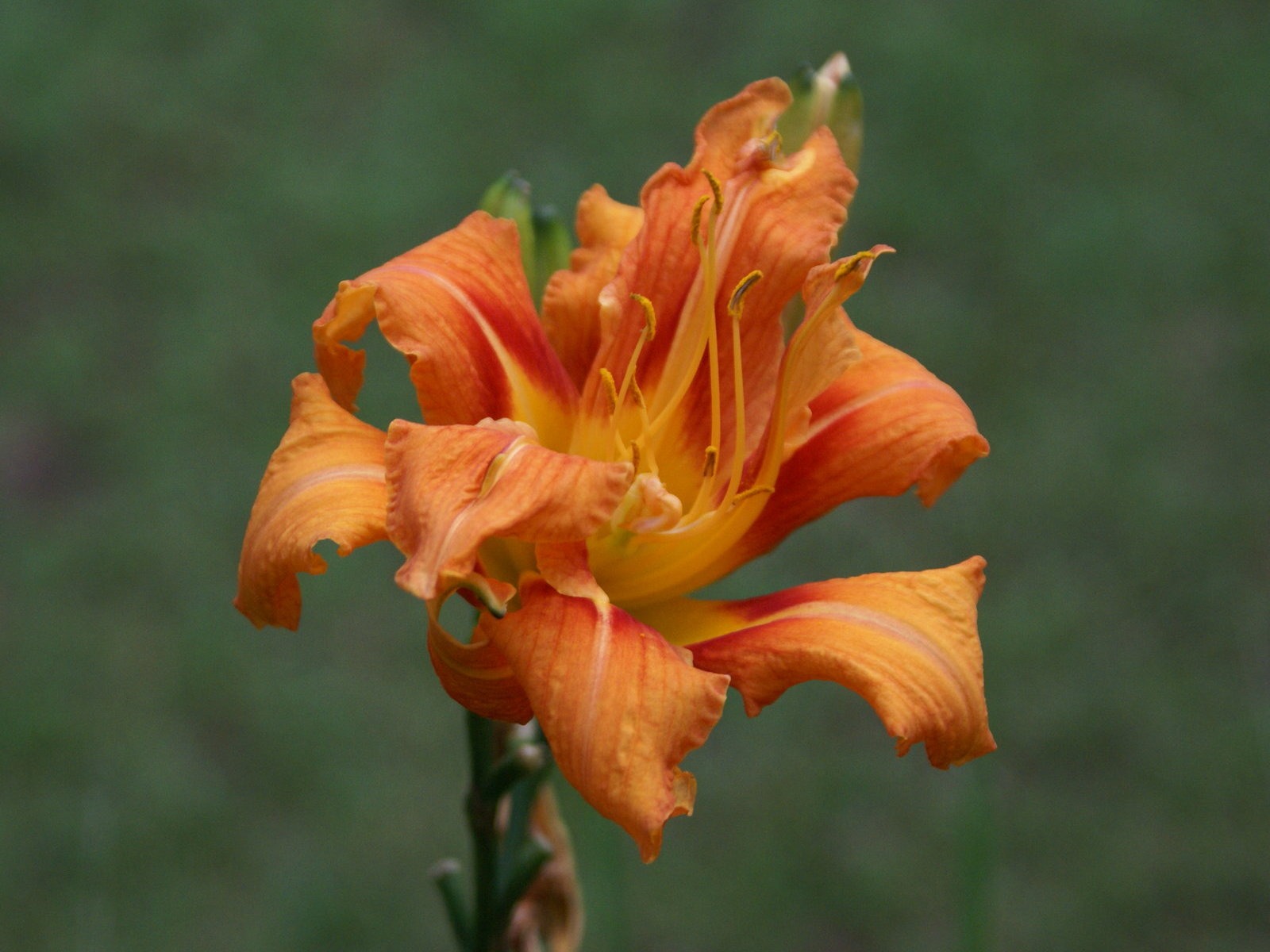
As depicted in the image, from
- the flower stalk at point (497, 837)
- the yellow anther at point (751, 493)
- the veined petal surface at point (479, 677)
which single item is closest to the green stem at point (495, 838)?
the flower stalk at point (497, 837)

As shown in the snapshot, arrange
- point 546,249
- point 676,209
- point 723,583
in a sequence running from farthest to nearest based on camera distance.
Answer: point 723,583
point 546,249
point 676,209

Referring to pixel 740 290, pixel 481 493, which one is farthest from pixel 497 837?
pixel 740 290

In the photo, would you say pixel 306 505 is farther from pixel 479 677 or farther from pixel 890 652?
pixel 890 652

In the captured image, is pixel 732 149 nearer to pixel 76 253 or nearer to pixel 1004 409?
pixel 1004 409

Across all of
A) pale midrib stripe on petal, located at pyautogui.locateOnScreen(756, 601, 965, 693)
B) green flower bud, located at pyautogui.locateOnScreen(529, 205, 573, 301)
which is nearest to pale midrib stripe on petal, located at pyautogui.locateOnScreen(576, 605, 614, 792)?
pale midrib stripe on petal, located at pyautogui.locateOnScreen(756, 601, 965, 693)

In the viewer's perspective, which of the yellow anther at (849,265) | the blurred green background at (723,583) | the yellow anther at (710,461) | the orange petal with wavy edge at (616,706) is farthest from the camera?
the blurred green background at (723,583)

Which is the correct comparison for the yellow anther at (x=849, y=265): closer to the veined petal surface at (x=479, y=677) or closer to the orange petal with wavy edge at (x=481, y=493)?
the orange petal with wavy edge at (x=481, y=493)

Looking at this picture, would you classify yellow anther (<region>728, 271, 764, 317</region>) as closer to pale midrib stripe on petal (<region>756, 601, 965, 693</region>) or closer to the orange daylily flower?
the orange daylily flower

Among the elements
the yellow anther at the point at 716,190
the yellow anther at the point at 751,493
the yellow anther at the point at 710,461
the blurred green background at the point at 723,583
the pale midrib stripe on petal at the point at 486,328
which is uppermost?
the yellow anther at the point at 716,190
